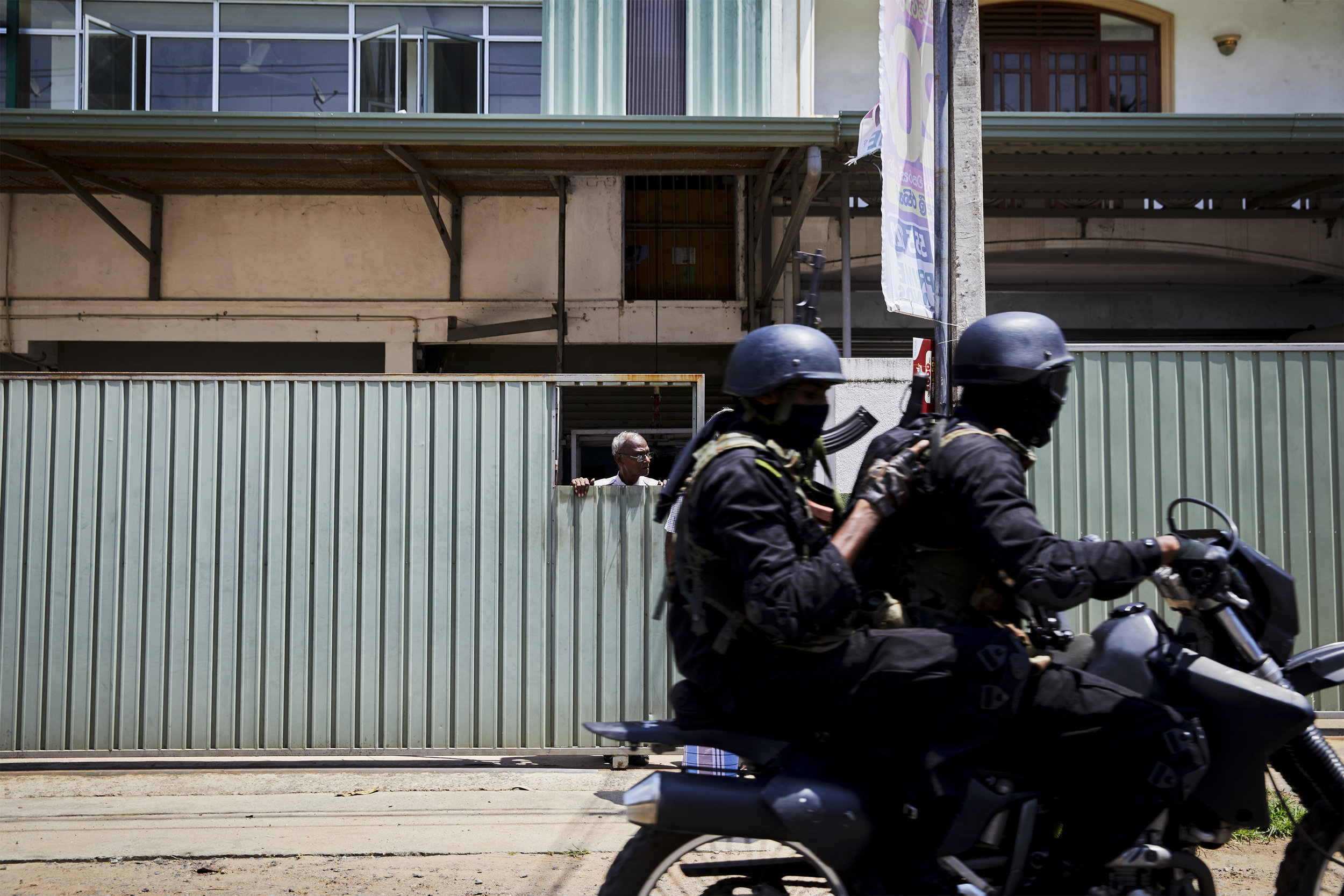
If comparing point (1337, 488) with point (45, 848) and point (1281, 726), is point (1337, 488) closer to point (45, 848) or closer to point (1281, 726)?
point (1281, 726)

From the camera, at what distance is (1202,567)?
9.12ft

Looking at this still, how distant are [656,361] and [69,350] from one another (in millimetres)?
6981

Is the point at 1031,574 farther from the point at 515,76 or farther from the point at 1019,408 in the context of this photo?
the point at 515,76

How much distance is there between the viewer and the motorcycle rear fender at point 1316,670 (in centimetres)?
294

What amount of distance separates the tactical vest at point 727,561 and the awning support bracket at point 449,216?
844 centimetres

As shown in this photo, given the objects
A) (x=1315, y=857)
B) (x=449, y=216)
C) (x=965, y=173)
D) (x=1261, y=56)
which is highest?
(x=1261, y=56)

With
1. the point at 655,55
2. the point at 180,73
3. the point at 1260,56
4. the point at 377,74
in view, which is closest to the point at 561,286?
the point at 655,55

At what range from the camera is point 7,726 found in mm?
6363

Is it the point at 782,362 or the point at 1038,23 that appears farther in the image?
the point at 1038,23

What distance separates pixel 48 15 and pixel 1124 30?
1276 cm

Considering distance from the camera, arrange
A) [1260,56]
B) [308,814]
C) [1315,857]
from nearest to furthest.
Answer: [1315,857], [308,814], [1260,56]

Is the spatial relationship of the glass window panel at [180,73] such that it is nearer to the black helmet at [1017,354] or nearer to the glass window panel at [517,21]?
the glass window panel at [517,21]

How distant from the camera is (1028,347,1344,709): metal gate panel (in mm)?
6457

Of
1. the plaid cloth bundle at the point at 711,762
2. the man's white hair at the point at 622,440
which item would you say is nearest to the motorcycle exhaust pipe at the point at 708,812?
the plaid cloth bundle at the point at 711,762
